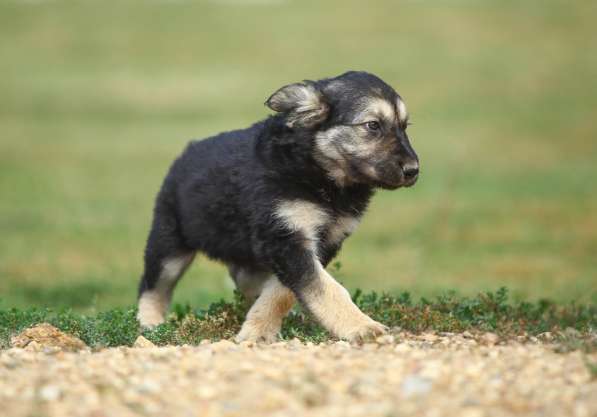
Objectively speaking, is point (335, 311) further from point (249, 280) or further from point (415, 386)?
point (249, 280)

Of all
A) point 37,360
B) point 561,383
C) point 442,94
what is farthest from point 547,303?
point 442,94

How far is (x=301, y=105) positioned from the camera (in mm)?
7434

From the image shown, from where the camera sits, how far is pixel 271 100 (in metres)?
7.43

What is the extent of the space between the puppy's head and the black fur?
1 cm

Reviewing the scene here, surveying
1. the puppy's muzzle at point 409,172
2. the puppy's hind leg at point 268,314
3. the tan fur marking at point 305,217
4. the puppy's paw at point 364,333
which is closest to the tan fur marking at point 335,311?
the puppy's paw at point 364,333

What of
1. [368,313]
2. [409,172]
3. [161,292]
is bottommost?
[161,292]

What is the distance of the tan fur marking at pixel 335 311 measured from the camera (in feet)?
21.5

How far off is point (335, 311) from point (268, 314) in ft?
2.80

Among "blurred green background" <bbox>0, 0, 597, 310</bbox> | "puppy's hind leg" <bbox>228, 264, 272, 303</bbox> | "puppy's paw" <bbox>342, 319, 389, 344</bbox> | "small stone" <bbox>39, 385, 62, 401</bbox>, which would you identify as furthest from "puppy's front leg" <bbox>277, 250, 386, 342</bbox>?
"blurred green background" <bbox>0, 0, 597, 310</bbox>

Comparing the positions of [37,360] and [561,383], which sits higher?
[561,383]

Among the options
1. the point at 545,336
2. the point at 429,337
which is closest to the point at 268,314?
the point at 429,337

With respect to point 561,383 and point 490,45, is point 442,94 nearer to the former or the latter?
point 490,45

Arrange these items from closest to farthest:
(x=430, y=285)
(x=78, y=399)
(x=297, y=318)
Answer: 1. (x=78, y=399)
2. (x=297, y=318)
3. (x=430, y=285)

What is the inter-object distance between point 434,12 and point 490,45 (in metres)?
5.26
